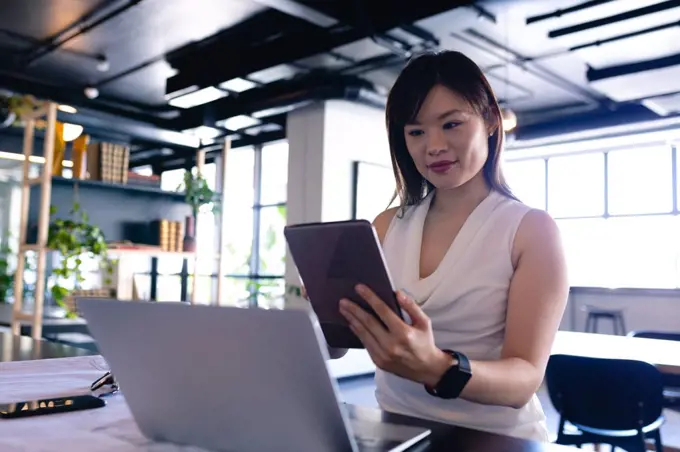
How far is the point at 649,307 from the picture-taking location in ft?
25.7

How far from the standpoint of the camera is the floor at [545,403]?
14.7ft

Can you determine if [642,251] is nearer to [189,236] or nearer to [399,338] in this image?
[189,236]

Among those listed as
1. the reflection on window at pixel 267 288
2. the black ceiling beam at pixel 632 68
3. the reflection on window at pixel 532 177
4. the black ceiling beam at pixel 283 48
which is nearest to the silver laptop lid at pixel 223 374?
the black ceiling beam at pixel 283 48

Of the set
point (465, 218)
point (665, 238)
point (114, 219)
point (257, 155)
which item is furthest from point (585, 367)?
point (257, 155)

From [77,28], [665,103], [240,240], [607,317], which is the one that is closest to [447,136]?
[77,28]

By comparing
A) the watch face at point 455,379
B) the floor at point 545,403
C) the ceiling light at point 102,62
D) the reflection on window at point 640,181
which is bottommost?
the floor at point 545,403

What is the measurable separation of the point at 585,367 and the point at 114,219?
3.62 metres

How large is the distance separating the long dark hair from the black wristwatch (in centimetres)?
48

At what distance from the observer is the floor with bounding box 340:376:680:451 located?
4.49 metres

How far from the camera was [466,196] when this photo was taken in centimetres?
127

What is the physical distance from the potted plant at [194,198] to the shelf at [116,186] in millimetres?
82

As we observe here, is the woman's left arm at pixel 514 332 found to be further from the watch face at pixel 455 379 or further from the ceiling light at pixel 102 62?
the ceiling light at pixel 102 62

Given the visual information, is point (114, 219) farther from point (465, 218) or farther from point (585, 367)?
point (465, 218)

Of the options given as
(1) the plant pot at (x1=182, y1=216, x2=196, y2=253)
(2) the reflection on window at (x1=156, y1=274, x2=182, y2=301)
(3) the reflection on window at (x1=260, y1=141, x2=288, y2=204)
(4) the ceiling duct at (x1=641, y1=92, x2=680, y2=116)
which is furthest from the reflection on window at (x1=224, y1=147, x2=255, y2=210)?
(4) the ceiling duct at (x1=641, y1=92, x2=680, y2=116)
